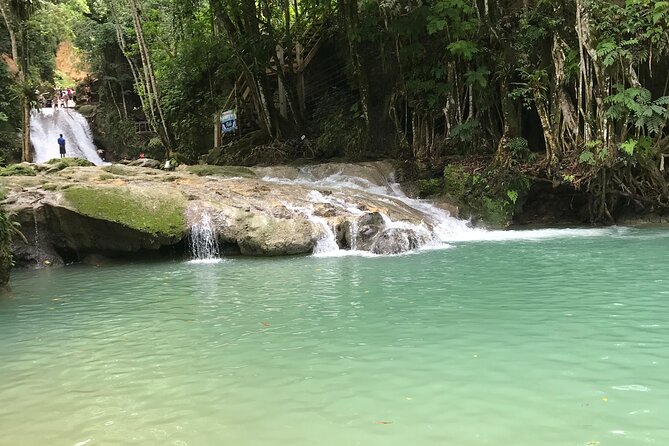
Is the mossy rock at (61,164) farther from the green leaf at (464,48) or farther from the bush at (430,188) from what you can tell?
the green leaf at (464,48)

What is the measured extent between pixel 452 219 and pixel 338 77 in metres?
8.94

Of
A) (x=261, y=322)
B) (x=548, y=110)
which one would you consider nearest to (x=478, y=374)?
(x=261, y=322)

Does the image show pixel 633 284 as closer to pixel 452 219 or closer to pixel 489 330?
pixel 489 330

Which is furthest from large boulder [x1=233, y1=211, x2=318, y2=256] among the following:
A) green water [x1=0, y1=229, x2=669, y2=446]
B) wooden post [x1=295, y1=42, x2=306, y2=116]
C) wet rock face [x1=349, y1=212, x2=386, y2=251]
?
wooden post [x1=295, y1=42, x2=306, y2=116]

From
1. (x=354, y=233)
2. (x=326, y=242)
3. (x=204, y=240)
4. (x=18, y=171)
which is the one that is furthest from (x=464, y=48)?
(x=18, y=171)

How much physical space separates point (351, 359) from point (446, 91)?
11.9 metres

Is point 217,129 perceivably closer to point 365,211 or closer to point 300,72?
point 300,72

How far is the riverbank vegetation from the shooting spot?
11.9 meters

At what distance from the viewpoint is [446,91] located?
49.7ft

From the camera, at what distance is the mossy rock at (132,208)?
10.6 metres

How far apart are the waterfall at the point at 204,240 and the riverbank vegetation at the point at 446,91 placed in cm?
643

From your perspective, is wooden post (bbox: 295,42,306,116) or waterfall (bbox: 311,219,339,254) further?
wooden post (bbox: 295,42,306,116)

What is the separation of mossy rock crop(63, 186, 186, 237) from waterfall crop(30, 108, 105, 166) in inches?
785

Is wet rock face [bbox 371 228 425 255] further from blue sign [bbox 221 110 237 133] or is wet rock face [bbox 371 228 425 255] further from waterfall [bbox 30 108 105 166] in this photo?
waterfall [bbox 30 108 105 166]
